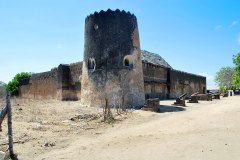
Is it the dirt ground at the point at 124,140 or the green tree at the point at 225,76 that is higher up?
the green tree at the point at 225,76

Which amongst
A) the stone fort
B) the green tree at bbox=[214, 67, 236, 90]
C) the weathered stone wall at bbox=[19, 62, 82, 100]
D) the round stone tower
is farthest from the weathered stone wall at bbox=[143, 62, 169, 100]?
the green tree at bbox=[214, 67, 236, 90]

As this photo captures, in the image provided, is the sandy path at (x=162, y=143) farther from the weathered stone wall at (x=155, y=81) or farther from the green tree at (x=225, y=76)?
the green tree at (x=225, y=76)

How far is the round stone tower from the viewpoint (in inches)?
613

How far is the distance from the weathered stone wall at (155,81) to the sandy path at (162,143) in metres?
14.1

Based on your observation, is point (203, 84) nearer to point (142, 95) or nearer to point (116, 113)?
point (142, 95)

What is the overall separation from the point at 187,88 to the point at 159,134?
24.3 m

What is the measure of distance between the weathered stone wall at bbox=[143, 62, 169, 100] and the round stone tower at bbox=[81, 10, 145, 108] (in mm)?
7641

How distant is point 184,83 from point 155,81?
6546 mm

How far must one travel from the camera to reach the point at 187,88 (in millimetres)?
31719

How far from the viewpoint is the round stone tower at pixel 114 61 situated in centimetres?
1556

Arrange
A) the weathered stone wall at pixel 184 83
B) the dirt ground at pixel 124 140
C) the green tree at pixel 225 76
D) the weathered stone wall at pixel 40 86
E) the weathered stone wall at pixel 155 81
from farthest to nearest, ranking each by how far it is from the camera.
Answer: the green tree at pixel 225 76
the weathered stone wall at pixel 184 83
the weathered stone wall at pixel 40 86
the weathered stone wall at pixel 155 81
the dirt ground at pixel 124 140

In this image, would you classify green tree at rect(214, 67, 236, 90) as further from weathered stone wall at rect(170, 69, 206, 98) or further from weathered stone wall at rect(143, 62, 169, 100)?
weathered stone wall at rect(143, 62, 169, 100)

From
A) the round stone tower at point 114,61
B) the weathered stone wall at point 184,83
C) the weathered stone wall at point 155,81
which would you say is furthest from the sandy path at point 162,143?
the weathered stone wall at point 184,83

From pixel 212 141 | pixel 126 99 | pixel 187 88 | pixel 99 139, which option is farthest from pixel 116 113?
pixel 187 88
